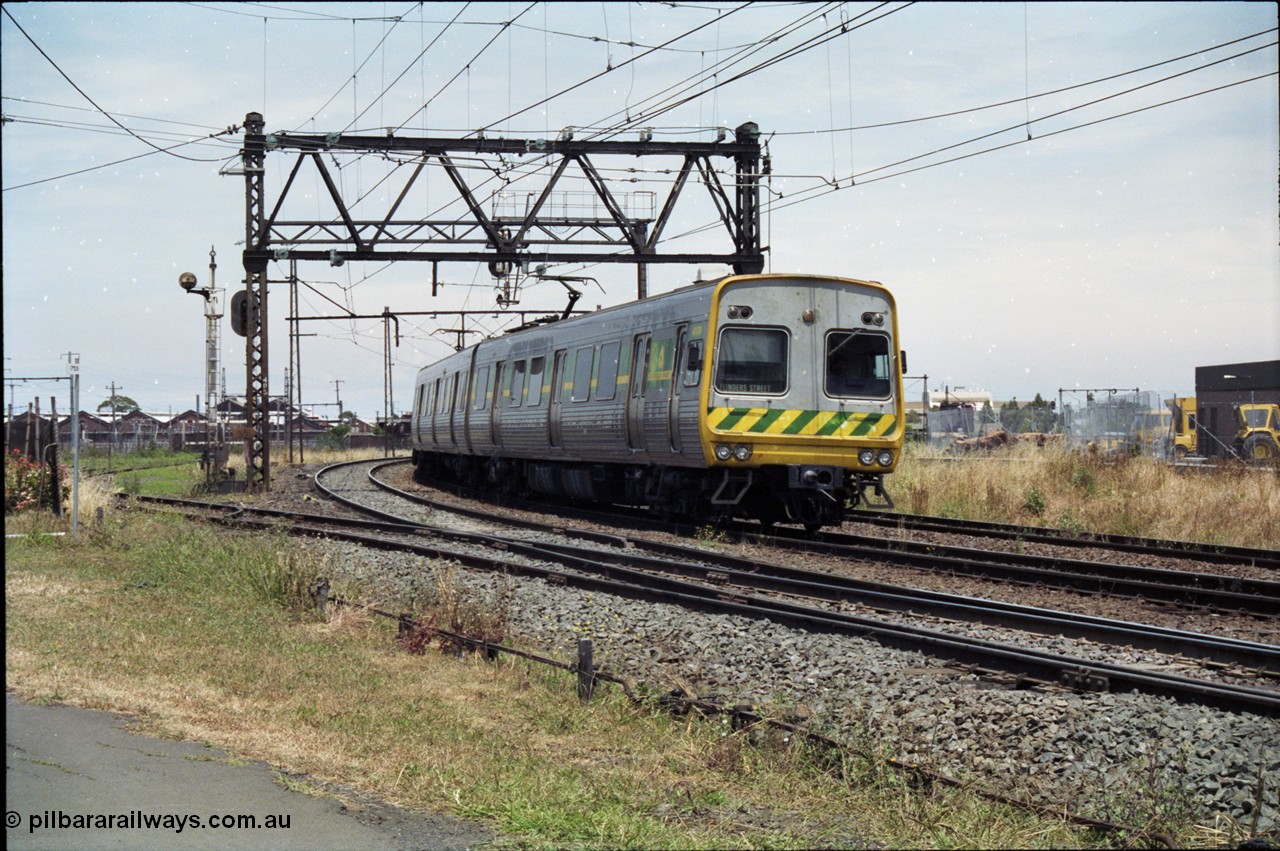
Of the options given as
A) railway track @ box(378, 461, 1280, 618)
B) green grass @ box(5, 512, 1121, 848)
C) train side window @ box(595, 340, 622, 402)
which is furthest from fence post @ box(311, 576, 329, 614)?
train side window @ box(595, 340, 622, 402)

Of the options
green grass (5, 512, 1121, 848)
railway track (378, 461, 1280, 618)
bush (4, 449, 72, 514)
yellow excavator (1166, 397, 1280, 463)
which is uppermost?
yellow excavator (1166, 397, 1280, 463)

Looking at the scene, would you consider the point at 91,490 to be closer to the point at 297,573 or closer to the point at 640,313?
the point at 640,313

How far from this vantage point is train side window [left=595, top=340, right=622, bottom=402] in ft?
66.9

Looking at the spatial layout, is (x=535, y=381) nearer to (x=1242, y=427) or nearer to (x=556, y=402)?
(x=556, y=402)

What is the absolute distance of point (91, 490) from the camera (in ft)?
78.7

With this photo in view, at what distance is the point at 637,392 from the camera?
19406 millimetres

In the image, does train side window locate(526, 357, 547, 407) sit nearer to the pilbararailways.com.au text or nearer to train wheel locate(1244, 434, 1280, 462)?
train wheel locate(1244, 434, 1280, 462)

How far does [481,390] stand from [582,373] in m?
7.36

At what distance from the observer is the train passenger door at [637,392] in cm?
1920

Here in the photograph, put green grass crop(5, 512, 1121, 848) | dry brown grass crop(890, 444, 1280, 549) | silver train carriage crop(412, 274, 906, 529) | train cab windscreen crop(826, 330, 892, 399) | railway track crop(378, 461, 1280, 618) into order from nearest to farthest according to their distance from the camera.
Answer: green grass crop(5, 512, 1121, 848) < railway track crop(378, 461, 1280, 618) < silver train carriage crop(412, 274, 906, 529) < train cab windscreen crop(826, 330, 892, 399) < dry brown grass crop(890, 444, 1280, 549)

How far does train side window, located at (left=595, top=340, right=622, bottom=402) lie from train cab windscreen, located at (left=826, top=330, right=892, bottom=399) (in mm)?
4101

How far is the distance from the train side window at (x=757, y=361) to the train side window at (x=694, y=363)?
0.41 m

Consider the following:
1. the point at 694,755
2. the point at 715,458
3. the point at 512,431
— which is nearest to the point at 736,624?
the point at 694,755

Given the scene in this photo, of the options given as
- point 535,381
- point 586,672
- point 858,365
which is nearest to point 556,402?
point 535,381
